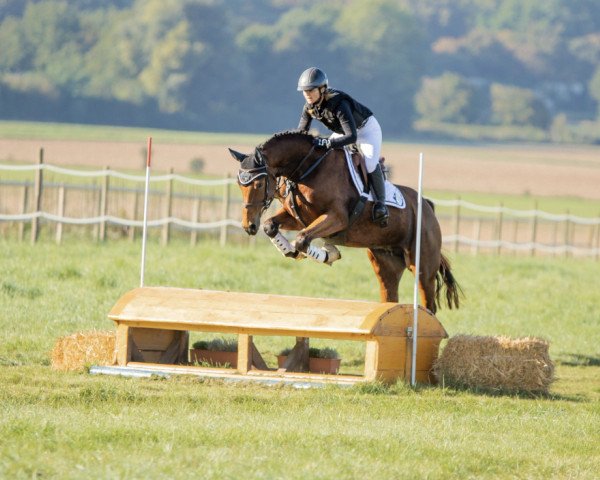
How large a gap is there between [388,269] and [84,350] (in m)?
2.96

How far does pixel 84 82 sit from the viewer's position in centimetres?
8850

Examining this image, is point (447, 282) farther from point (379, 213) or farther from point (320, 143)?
point (320, 143)

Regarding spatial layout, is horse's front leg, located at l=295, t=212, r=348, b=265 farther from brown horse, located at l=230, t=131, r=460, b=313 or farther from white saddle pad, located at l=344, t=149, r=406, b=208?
white saddle pad, located at l=344, t=149, r=406, b=208

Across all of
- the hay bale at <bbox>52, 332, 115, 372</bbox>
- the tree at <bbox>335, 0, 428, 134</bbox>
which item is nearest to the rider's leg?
the hay bale at <bbox>52, 332, 115, 372</bbox>

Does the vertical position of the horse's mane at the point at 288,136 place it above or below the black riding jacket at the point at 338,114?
below

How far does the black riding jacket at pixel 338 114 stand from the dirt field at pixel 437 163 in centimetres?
3844

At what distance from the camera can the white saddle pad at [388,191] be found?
10633 mm

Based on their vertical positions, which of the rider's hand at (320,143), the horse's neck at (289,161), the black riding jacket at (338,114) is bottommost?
the horse's neck at (289,161)

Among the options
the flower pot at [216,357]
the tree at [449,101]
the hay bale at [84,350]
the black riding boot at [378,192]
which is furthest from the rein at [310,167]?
the tree at [449,101]

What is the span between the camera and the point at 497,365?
10078mm

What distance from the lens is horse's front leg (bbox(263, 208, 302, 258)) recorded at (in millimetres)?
10125

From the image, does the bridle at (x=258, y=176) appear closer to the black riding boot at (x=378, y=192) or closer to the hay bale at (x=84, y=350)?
the black riding boot at (x=378, y=192)

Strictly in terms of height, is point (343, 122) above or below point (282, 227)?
above

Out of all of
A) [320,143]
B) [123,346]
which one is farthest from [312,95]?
[123,346]
